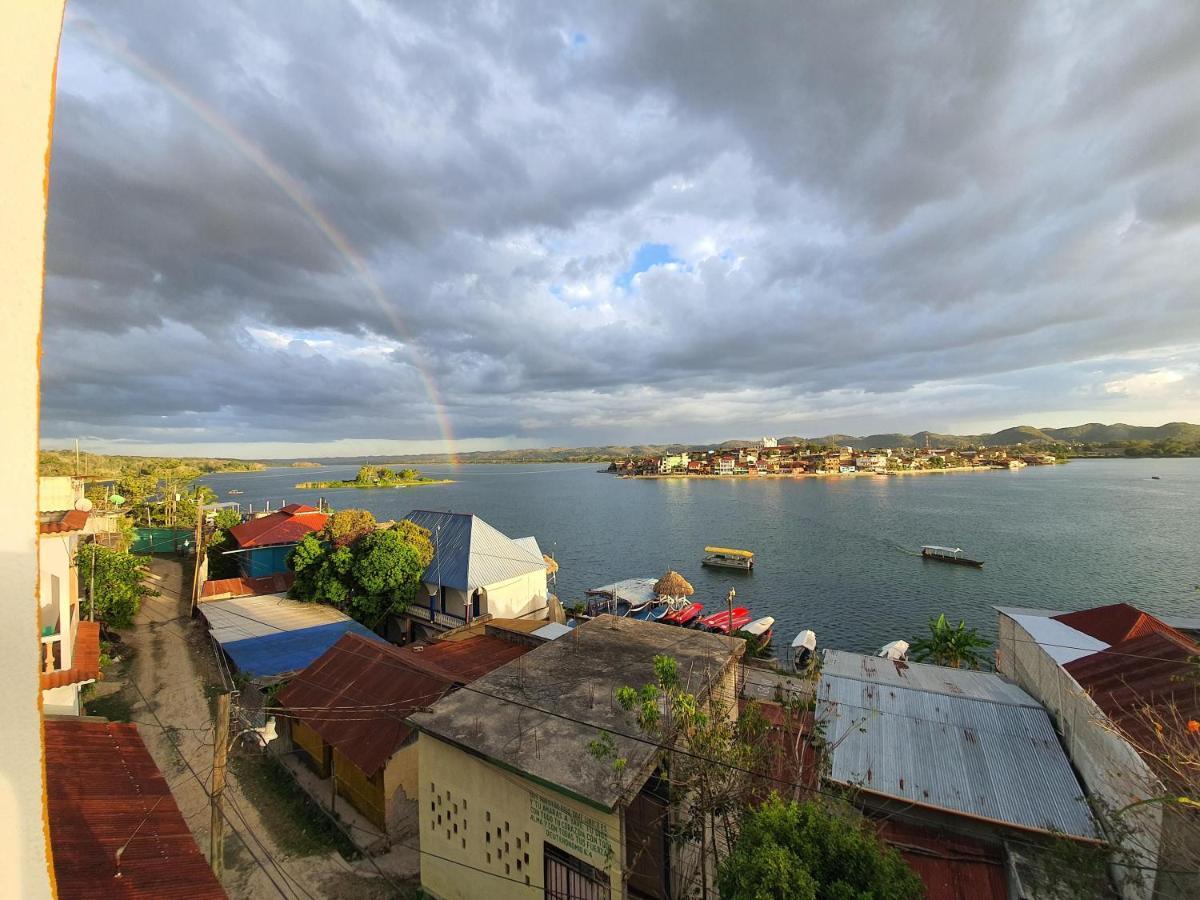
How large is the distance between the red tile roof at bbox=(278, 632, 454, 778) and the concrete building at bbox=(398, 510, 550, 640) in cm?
797

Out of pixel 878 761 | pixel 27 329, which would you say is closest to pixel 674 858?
pixel 878 761

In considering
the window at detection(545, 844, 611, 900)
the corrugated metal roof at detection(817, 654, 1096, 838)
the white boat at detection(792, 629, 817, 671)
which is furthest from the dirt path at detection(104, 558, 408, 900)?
the white boat at detection(792, 629, 817, 671)

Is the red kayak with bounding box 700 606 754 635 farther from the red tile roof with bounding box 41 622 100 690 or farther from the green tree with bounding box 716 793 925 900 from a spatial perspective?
the red tile roof with bounding box 41 622 100 690

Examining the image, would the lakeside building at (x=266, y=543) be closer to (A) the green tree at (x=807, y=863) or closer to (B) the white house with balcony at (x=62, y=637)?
(B) the white house with balcony at (x=62, y=637)

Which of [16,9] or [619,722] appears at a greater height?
[16,9]

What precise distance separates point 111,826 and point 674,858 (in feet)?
29.0

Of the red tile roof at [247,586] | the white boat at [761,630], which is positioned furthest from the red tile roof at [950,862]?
the red tile roof at [247,586]

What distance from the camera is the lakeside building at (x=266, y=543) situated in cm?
3416

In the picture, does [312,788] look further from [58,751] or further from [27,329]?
[27,329]

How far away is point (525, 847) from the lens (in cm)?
906

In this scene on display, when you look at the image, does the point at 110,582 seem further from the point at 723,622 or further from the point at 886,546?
the point at 886,546

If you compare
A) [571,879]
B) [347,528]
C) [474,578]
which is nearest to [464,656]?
[474,578]

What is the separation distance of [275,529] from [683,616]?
29295mm

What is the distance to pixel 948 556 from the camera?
4984 cm
